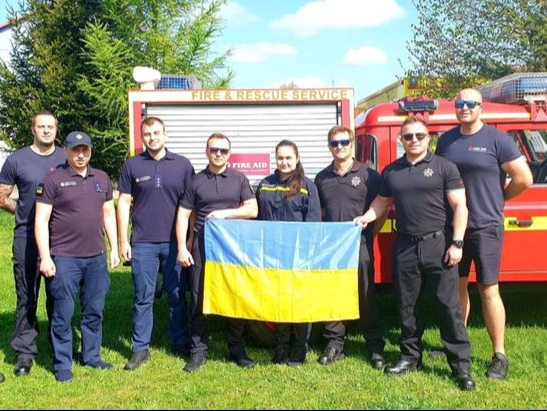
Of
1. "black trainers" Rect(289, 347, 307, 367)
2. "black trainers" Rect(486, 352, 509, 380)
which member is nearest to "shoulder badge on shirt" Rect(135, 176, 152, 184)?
"black trainers" Rect(289, 347, 307, 367)

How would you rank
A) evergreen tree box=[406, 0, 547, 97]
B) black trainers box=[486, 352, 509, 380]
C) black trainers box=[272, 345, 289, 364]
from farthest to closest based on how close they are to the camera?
evergreen tree box=[406, 0, 547, 97] → black trainers box=[272, 345, 289, 364] → black trainers box=[486, 352, 509, 380]

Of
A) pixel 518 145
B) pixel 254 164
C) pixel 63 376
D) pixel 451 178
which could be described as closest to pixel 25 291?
pixel 63 376

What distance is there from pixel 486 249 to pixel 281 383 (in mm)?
1815

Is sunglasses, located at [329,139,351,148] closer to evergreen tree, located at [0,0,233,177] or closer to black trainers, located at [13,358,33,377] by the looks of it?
black trainers, located at [13,358,33,377]

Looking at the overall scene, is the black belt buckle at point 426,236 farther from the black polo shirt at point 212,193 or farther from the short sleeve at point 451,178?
the black polo shirt at point 212,193

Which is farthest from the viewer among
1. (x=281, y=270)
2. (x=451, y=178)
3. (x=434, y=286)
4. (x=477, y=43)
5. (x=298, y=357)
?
(x=477, y=43)

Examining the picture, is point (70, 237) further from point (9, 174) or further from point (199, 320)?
point (199, 320)

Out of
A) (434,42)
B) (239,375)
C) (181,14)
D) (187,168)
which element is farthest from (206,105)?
(181,14)

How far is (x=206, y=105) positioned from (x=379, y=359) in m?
2.85

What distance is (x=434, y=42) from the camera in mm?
15758

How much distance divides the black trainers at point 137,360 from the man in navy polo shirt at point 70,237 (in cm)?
46

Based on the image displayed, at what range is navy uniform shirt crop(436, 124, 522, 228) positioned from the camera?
4.38m

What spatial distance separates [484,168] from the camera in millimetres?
4383

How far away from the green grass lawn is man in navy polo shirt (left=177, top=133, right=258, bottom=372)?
0.31 metres
